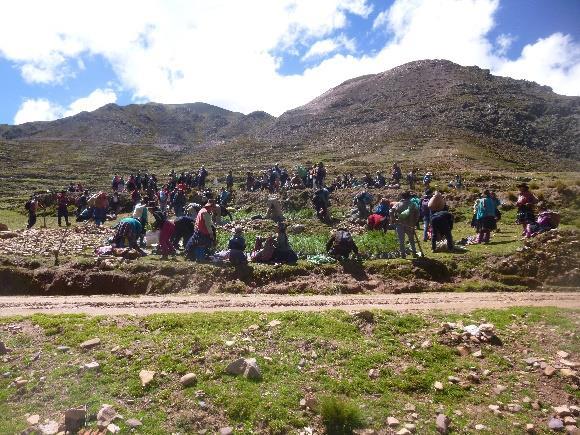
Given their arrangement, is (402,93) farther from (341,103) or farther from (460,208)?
(460,208)

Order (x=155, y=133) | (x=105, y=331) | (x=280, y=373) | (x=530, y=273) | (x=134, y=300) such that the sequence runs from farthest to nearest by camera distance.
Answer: (x=155, y=133)
(x=530, y=273)
(x=134, y=300)
(x=105, y=331)
(x=280, y=373)

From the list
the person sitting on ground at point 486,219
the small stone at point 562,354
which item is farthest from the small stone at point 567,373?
the person sitting on ground at point 486,219

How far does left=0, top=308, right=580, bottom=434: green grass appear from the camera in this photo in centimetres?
648

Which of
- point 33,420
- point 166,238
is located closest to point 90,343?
point 33,420

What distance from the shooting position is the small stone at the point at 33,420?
638 centimetres

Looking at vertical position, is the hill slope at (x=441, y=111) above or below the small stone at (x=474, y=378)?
above

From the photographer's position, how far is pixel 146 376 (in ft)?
23.5

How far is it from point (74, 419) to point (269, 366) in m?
2.71

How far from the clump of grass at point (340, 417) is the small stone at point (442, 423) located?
0.95 m

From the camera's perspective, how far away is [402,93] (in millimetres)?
93562

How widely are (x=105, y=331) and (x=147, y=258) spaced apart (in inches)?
226

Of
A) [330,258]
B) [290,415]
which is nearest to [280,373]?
[290,415]

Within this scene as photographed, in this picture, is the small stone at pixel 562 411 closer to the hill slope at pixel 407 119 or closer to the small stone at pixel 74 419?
the small stone at pixel 74 419

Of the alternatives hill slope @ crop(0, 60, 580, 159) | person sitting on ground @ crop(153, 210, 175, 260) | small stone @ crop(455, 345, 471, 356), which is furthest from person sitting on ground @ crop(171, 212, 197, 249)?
hill slope @ crop(0, 60, 580, 159)
